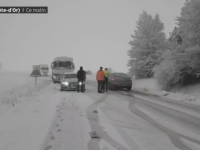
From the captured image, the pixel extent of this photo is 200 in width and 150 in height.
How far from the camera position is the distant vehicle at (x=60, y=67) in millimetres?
22594

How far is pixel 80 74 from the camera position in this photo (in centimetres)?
1414

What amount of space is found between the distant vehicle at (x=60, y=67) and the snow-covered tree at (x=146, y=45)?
34.6ft

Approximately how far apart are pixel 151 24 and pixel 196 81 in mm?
→ 16250

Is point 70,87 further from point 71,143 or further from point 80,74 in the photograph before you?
point 71,143

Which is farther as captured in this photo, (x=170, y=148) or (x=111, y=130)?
(x=111, y=130)

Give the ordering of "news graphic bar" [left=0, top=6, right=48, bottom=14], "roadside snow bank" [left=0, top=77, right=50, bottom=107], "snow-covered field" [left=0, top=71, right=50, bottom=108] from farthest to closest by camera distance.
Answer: "news graphic bar" [left=0, top=6, right=48, bottom=14] < "snow-covered field" [left=0, top=71, right=50, bottom=108] < "roadside snow bank" [left=0, top=77, right=50, bottom=107]

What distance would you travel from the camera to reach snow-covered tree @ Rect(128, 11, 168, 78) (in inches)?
1087

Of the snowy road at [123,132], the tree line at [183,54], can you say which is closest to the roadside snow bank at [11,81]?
the tree line at [183,54]

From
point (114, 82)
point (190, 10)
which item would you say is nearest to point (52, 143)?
point (114, 82)

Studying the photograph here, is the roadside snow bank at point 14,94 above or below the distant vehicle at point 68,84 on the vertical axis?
below

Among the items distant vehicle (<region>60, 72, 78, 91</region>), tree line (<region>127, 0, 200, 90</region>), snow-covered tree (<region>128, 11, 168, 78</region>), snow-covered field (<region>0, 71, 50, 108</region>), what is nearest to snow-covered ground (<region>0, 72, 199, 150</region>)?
snow-covered field (<region>0, 71, 50, 108</region>)

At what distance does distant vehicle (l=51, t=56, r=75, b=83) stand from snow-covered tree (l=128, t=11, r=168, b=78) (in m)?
10.6

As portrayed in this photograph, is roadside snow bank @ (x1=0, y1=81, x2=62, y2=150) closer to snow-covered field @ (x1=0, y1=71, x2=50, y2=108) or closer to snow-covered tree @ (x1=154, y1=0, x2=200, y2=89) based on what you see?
snow-covered field @ (x1=0, y1=71, x2=50, y2=108)

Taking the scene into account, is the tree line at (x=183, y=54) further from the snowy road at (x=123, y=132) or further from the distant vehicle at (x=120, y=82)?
the snowy road at (x=123, y=132)
